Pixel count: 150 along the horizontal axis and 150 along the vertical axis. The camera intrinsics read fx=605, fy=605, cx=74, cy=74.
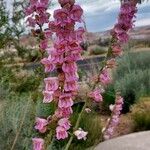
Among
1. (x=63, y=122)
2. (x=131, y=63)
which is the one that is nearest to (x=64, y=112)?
(x=63, y=122)

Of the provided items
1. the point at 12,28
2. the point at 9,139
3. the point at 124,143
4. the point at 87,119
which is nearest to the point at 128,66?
the point at 12,28

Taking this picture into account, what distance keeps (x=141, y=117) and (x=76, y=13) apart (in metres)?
8.42

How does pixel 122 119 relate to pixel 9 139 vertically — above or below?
below

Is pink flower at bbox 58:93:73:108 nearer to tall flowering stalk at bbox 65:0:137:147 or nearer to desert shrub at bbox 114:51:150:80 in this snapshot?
tall flowering stalk at bbox 65:0:137:147

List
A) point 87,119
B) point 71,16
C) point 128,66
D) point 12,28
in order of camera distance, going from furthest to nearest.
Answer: point 128,66 → point 12,28 → point 87,119 → point 71,16

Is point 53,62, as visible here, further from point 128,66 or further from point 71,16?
point 128,66

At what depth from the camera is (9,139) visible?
22.3 ft

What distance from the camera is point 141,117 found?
10938mm

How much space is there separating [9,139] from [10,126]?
0.93 ft

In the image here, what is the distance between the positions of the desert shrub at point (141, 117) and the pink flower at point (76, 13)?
839cm

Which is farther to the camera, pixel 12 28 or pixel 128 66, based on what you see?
pixel 128 66

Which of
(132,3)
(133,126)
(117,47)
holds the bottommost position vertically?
(133,126)

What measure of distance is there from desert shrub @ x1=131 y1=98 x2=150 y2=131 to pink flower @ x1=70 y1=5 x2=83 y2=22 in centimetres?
839

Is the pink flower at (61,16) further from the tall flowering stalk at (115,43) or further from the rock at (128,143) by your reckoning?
the rock at (128,143)
